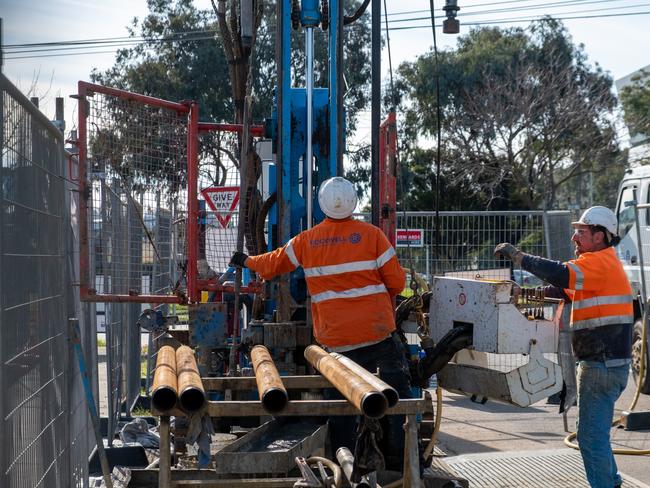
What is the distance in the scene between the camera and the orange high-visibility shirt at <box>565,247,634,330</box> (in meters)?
6.41

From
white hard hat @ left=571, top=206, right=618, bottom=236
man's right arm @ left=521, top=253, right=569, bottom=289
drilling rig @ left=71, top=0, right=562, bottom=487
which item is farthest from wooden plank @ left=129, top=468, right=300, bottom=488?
white hard hat @ left=571, top=206, right=618, bottom=236

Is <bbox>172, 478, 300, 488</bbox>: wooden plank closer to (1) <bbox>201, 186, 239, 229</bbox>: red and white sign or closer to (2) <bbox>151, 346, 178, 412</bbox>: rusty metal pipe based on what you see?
(2) <bbox>151, 346, 178, 412</bbox>: rusty metal pipe

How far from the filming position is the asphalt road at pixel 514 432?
8555 millimetres

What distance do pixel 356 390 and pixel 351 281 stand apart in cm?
209

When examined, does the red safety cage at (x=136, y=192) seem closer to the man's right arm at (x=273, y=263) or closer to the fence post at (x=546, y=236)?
the man's right arm at (x=273, y=263)

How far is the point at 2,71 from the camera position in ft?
12.3

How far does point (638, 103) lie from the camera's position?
32.2 metres

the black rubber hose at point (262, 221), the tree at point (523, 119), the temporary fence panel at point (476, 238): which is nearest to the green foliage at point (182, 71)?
the tree at point (523, 119)

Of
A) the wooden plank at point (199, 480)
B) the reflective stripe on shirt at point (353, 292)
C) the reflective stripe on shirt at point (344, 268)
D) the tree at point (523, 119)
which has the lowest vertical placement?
the wooden plank at point (199, 480)

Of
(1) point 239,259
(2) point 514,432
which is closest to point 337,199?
(1) point 239,259

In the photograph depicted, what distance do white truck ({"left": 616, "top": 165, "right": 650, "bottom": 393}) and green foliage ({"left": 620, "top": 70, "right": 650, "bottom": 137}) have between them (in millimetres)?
19102

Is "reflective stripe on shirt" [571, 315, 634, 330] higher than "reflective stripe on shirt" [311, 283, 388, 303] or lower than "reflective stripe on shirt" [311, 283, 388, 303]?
lower

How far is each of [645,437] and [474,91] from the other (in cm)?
2730

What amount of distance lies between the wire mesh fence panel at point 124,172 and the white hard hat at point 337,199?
5.30 feet
